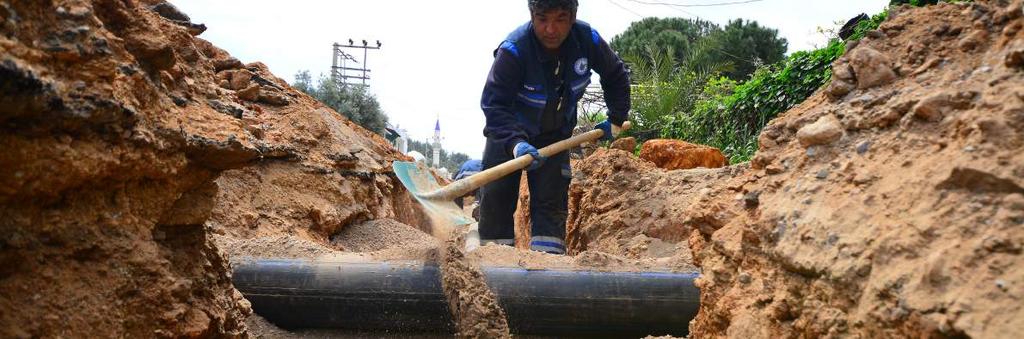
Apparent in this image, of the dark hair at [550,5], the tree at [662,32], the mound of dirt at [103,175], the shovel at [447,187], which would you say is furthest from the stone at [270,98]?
the tree at [662,32]

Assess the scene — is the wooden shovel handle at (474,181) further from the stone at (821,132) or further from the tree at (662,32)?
the tree at (662,32)

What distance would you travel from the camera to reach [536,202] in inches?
204

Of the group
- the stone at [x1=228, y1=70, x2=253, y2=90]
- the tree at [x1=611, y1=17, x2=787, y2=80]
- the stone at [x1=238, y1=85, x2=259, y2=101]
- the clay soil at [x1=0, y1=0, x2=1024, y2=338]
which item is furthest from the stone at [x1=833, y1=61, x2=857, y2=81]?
the tree at [x1=611, y1=17, x2=787, y2=80]

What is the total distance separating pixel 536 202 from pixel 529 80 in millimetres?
900

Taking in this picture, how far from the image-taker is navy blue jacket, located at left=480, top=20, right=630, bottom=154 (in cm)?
470

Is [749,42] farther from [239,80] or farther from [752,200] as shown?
[752,200]

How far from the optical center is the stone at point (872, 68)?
1777 millimetres

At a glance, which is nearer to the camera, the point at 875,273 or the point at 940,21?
the point at 875,273

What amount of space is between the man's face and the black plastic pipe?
5.65 feet

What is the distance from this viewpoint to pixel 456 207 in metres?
4.59

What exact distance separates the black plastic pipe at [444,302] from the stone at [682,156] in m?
Answer: 4.08

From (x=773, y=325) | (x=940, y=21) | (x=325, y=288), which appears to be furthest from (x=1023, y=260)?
(x=325, y=288)

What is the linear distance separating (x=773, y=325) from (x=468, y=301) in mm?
1872

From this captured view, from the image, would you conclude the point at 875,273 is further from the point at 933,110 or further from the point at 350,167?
the point at 350,167
